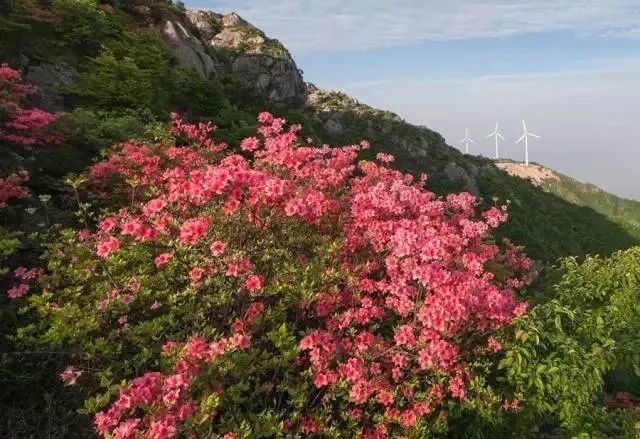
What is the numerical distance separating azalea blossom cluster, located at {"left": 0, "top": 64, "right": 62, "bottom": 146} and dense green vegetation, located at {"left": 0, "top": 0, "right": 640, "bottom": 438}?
0.83 feet

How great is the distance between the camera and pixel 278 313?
5648 mm

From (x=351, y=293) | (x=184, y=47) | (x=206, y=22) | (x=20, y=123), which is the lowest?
(x=351, y=293)

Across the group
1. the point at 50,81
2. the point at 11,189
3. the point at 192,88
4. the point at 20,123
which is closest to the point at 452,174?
the point at 192,88

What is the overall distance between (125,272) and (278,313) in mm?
2195

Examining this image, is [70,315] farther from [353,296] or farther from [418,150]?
[418,150]

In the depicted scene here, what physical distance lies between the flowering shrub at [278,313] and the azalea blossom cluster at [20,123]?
3.53m

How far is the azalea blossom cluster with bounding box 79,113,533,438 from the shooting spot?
16.8ft

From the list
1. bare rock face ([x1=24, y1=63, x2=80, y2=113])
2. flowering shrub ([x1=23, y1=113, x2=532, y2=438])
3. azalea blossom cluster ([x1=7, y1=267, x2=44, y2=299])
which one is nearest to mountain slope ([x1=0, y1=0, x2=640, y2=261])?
bare rock face ([x1=24, y1=63, x2=80, y2=113])

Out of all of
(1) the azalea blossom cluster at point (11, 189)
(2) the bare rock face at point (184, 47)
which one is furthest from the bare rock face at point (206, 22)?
(1) the azalea blossom cluster at point (11, 189)

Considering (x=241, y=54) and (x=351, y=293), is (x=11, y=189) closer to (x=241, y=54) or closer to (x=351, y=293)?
(x=351, y=293)

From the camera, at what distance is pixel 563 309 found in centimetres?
657

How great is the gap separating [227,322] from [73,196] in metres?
4.57

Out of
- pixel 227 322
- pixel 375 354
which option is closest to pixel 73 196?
pixel 227 322

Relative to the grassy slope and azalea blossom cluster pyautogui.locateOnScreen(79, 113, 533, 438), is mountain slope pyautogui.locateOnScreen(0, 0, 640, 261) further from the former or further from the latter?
azalea blossom cluster pyautogui.locateOnScreen(79, 113, 533, 438)
